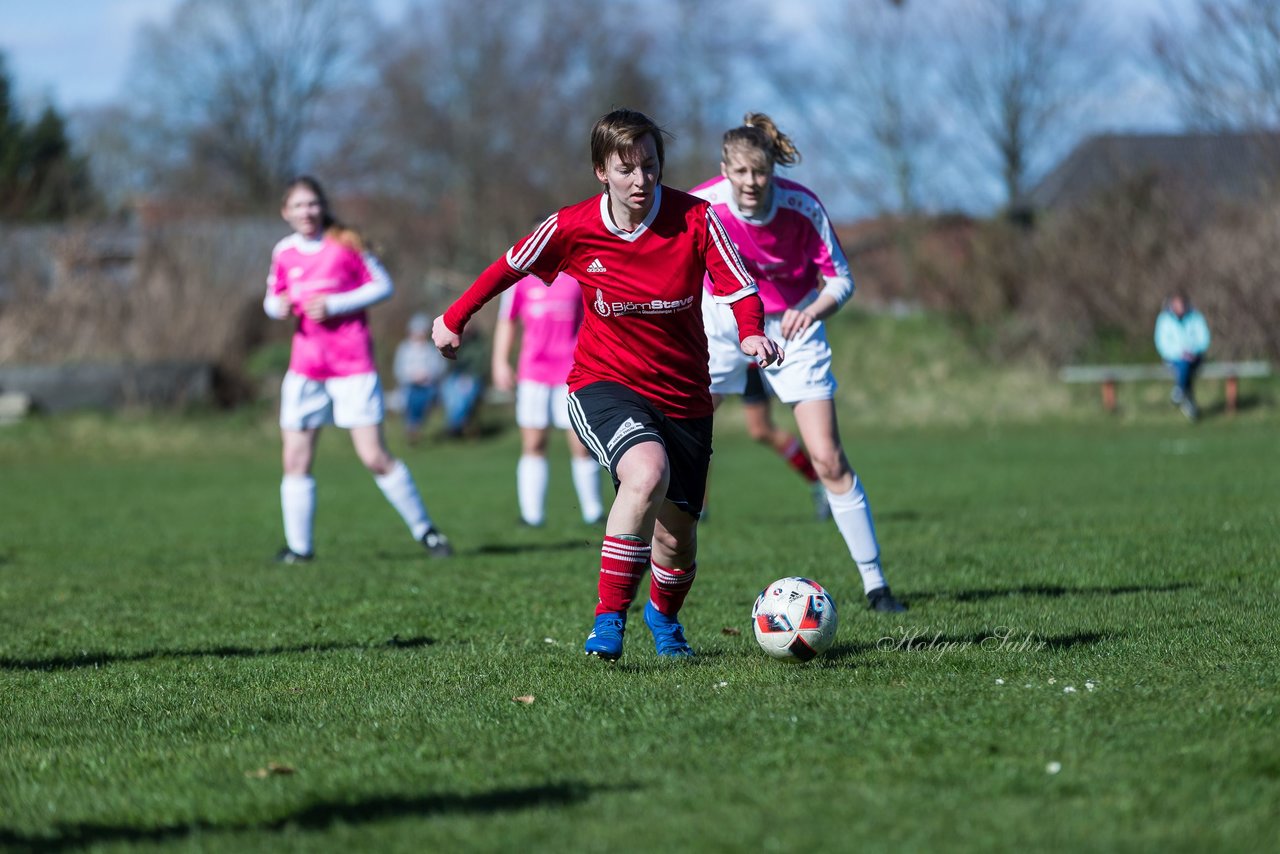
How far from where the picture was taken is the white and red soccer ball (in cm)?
516

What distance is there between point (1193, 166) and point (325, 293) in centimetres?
2275

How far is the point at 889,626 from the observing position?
19.7 ft

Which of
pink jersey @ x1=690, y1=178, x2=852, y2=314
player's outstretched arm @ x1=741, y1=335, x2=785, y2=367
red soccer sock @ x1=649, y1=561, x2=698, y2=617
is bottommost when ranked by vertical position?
red soccer sock @ x1=649, y1=561, x2=698, y2=617

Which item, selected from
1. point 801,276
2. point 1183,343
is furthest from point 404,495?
point 1183,343

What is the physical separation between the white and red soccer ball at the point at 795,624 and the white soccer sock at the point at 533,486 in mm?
6332

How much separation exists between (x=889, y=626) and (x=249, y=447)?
20.1 m

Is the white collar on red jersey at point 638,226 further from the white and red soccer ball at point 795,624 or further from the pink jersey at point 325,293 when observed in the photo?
the pink jersey at point 325,293

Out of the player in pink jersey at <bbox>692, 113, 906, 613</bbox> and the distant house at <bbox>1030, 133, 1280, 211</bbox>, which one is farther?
the distant house at <bbox>1030, 133, 1280, 211</bbox>

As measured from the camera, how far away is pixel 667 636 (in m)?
5.58

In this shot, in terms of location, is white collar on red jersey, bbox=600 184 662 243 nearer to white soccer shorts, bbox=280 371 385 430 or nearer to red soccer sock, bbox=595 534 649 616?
red soccer sock, bbox=595 534 649 616

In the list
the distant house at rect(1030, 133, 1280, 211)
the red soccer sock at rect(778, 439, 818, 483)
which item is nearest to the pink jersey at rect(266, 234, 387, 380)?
the red soccer sock at rect(778, 439, 818, 483)

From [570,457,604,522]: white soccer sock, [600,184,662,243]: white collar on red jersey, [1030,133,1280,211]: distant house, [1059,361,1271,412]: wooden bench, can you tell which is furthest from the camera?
[1030,133,1280,211]: distant house

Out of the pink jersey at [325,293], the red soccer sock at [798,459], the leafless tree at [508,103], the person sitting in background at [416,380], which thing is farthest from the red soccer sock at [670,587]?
the leafless tree at [508,103]

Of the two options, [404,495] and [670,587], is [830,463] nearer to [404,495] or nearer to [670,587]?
[670,587]
